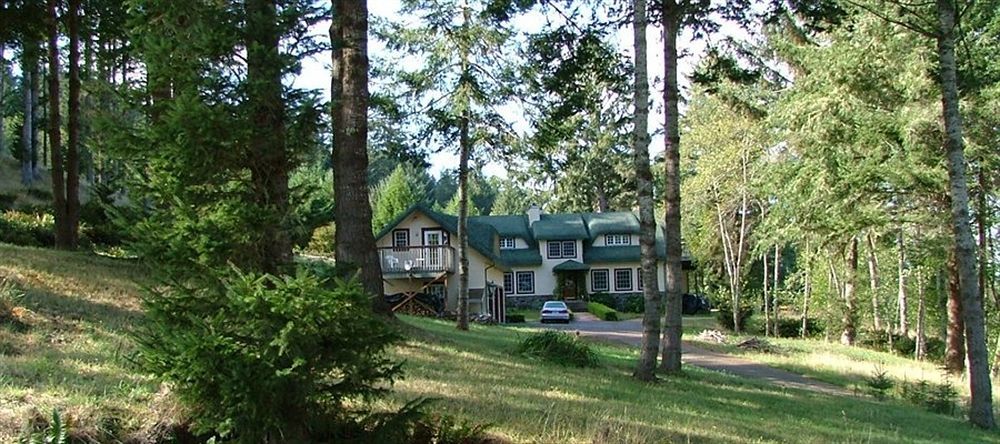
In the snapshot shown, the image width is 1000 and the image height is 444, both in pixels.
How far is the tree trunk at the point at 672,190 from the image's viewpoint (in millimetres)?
12695

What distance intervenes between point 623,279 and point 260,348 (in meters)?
45.0

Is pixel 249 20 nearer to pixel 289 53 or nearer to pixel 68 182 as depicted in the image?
pixel 289 53

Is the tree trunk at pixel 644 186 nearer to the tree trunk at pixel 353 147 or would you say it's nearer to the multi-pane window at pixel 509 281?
the tree trunk at pixel 353 147

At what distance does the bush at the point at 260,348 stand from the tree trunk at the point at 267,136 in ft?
1.51

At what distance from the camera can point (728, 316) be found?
3412 cm

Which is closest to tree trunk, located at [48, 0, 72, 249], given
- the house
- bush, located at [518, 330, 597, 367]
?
bush, located at [518, 330, 597, 367]

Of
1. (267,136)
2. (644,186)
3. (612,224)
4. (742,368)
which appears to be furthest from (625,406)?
(612,224)

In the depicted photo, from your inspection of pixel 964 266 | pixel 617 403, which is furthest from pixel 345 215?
pixel 964 266

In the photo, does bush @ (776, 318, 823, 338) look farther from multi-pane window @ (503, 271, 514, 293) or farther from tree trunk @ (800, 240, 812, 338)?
multi-pane window @ (503, 271, 514, 293)

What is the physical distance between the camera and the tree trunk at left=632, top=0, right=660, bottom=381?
11492 mm

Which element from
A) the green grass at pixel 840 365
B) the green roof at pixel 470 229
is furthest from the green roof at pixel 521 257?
the green grass at pixel 840 365

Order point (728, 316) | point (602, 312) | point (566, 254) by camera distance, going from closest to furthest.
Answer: point (728, 316) → point (602, 312) → point (566, 254)

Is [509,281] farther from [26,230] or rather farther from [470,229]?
[26,230]

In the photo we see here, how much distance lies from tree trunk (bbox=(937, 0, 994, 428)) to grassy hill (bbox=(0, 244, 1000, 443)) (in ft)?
2.06
